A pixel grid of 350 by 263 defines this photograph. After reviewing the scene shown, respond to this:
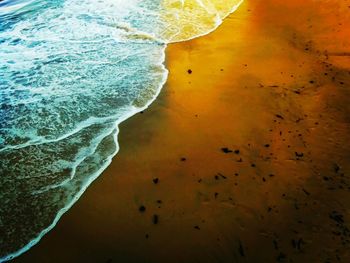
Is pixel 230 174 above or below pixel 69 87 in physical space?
below

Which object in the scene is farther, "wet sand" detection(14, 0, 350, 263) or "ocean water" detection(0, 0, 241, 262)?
"ocean water" detection(0, 0, 241, 262)

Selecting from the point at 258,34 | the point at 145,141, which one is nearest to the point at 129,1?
the point at 258,34

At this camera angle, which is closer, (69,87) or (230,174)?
(230,174)

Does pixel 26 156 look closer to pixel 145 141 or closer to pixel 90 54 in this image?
pixel 145 141

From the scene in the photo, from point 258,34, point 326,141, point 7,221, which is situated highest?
point 258,34
